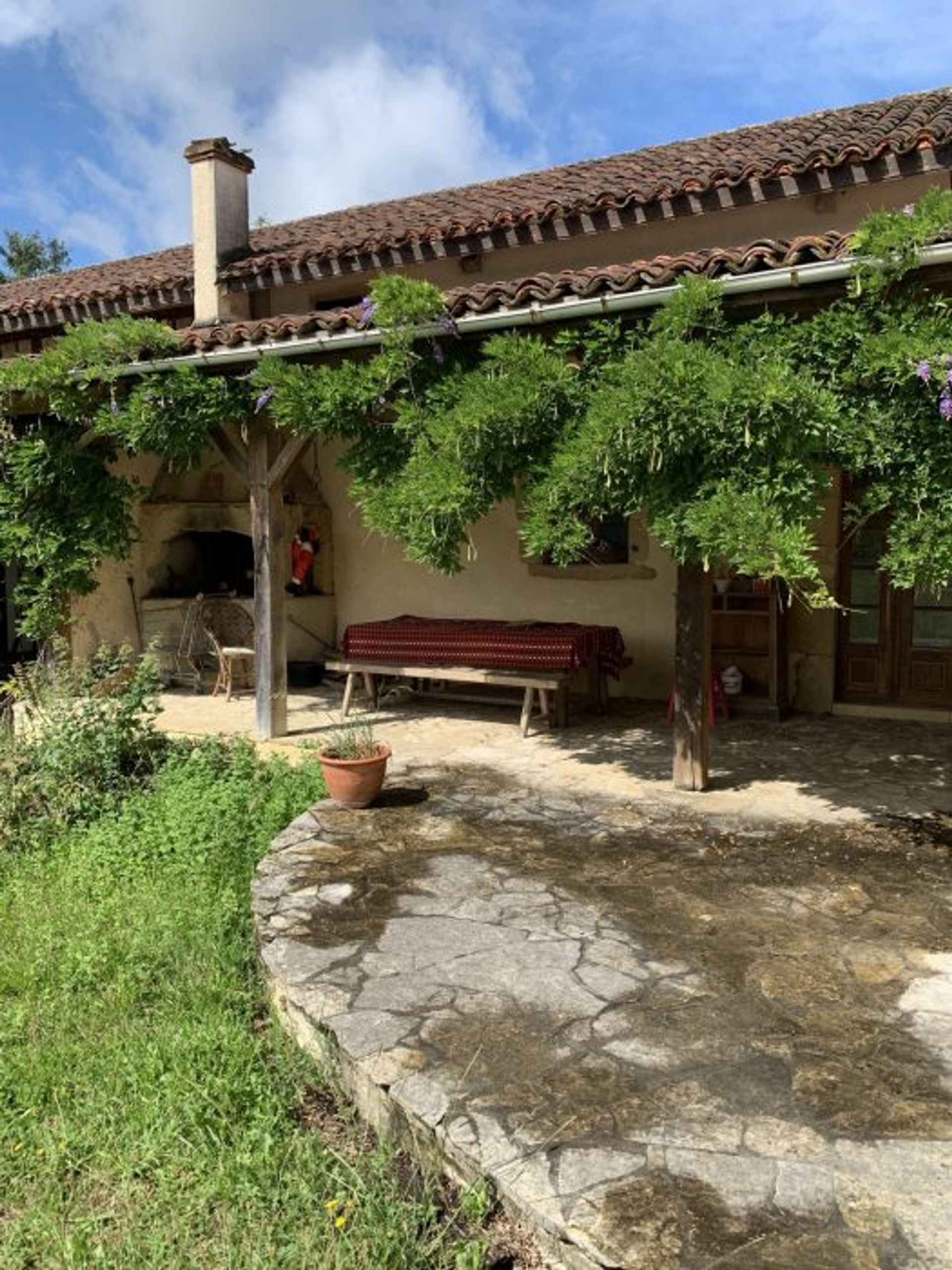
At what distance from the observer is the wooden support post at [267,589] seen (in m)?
7.31

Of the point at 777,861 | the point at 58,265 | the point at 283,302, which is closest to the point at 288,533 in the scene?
the point at 283,302

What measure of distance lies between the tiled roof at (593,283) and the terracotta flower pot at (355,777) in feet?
9.03

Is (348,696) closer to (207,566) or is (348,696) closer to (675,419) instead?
(207,566)

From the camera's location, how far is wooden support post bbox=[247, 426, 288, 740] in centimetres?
731

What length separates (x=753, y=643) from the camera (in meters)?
8.55

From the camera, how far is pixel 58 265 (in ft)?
121

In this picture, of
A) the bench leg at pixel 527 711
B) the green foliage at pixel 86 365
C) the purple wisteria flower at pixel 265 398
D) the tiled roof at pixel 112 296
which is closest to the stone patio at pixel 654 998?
the bench leg at pixel 527 711

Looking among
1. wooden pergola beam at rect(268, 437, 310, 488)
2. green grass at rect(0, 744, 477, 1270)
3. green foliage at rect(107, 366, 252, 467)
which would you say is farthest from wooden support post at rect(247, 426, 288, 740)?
green grass at rect(0, 744, 477, 1270)

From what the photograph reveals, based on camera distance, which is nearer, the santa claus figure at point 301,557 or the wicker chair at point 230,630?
the wicker chair at point 230,630

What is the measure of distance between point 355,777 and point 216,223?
6.85 metres

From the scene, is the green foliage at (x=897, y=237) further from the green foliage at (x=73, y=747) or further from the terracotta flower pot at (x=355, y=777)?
the green foliage at (x=73, y=747)

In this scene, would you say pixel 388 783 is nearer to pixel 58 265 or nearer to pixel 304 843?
pixel 304 843

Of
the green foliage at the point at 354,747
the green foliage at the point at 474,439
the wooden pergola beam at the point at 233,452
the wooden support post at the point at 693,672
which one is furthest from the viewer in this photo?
the wooden pergola beam at the point at 233,452

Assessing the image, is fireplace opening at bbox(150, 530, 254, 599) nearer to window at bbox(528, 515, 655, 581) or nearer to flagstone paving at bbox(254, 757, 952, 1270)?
window at bbox(528, 515, 655, 581)
